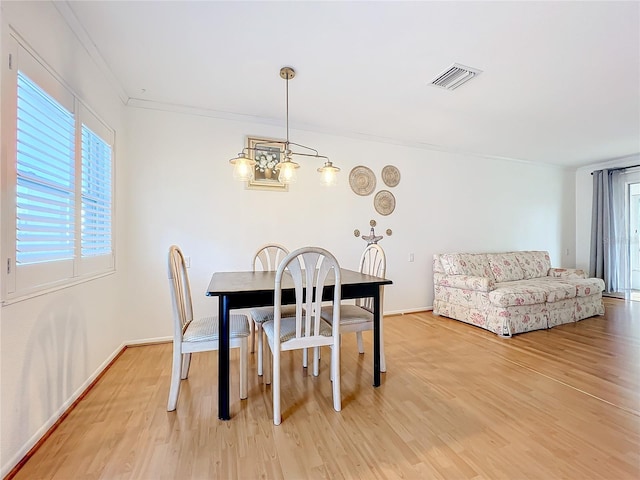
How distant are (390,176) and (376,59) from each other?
6.65 feet

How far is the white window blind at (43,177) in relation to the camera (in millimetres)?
1448

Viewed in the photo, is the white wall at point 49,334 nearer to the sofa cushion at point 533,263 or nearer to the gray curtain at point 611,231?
the sofa cushion at point 533,263

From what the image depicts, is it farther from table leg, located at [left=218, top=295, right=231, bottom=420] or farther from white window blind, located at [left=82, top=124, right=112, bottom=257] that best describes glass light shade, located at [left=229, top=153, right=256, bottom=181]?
white window blind, located at [left=82, top=124, right=112, bottom=257]

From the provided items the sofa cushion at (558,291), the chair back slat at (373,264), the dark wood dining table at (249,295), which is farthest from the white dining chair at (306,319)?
the sofa cushion at (558,291)

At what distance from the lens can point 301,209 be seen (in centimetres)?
362

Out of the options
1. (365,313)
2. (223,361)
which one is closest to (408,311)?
(365,313)

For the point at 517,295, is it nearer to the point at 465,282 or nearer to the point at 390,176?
the point at 465,282

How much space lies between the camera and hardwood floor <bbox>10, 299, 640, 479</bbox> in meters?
1.41

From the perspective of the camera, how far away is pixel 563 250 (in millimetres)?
5637

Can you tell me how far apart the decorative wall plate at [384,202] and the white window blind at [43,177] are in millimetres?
3228

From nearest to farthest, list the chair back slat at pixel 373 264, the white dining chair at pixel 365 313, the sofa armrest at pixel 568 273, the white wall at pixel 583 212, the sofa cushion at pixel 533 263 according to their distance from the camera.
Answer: the white dining chair at pixel 365 313, the chair back slat at pixel 373 264, the sofa armrest at pixel 568 273, the sofa cushion at pixel 533 263, the white wall at pixel 583 212

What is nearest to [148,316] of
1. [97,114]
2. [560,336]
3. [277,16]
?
[97,114]

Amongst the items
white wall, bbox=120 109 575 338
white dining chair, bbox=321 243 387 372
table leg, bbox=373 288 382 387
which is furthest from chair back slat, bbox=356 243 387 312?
white wall, bbox=120 109 575 338

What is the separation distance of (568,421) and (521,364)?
34.0 inches
